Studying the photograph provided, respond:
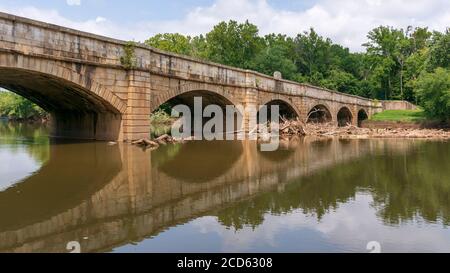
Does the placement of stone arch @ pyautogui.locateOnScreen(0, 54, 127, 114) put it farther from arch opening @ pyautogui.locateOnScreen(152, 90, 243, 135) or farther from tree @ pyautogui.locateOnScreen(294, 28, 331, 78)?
tree @ pyautogui.locateOnScreen(294, 28, 331, 78)

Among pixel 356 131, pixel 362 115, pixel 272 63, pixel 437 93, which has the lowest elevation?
pixel 356 131

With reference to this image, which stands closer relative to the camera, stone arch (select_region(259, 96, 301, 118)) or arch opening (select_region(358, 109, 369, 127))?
stone arch (select_region(259, 96, 301, 118))

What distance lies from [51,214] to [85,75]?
1192 cm

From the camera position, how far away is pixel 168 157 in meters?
14.5

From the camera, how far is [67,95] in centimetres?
2036

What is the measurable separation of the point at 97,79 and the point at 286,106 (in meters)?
22.1

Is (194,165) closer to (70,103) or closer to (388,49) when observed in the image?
(70,103)

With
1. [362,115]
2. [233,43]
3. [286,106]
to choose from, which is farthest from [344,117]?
[233,43]

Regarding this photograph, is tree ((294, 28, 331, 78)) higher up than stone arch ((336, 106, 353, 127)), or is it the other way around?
tree ((294, 28, 331, 78))

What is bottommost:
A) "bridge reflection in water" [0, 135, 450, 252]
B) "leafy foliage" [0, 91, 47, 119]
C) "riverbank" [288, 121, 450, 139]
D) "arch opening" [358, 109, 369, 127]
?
"bridge reflection in water" [0, 135, 450, 252]

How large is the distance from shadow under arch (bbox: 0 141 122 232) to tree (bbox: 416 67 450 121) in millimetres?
33171

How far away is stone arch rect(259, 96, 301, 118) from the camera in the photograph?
3340cm

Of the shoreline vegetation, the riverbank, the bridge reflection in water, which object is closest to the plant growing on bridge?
the shoreline vegetation

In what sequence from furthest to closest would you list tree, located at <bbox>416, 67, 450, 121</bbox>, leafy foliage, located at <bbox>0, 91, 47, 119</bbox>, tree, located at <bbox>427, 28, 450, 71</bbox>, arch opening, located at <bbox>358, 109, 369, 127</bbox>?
1. leafy foliage, located at <bbox>0, 91, 47, 119</bbox>
2. arch opening, located at <bbox>358, 109, 369, 127</bbox>
3. tree, located at <bbox>427, 28, 450, 71</bbox>
4. tree, located at <bbox>416, 67, 450, 121</bbox>
